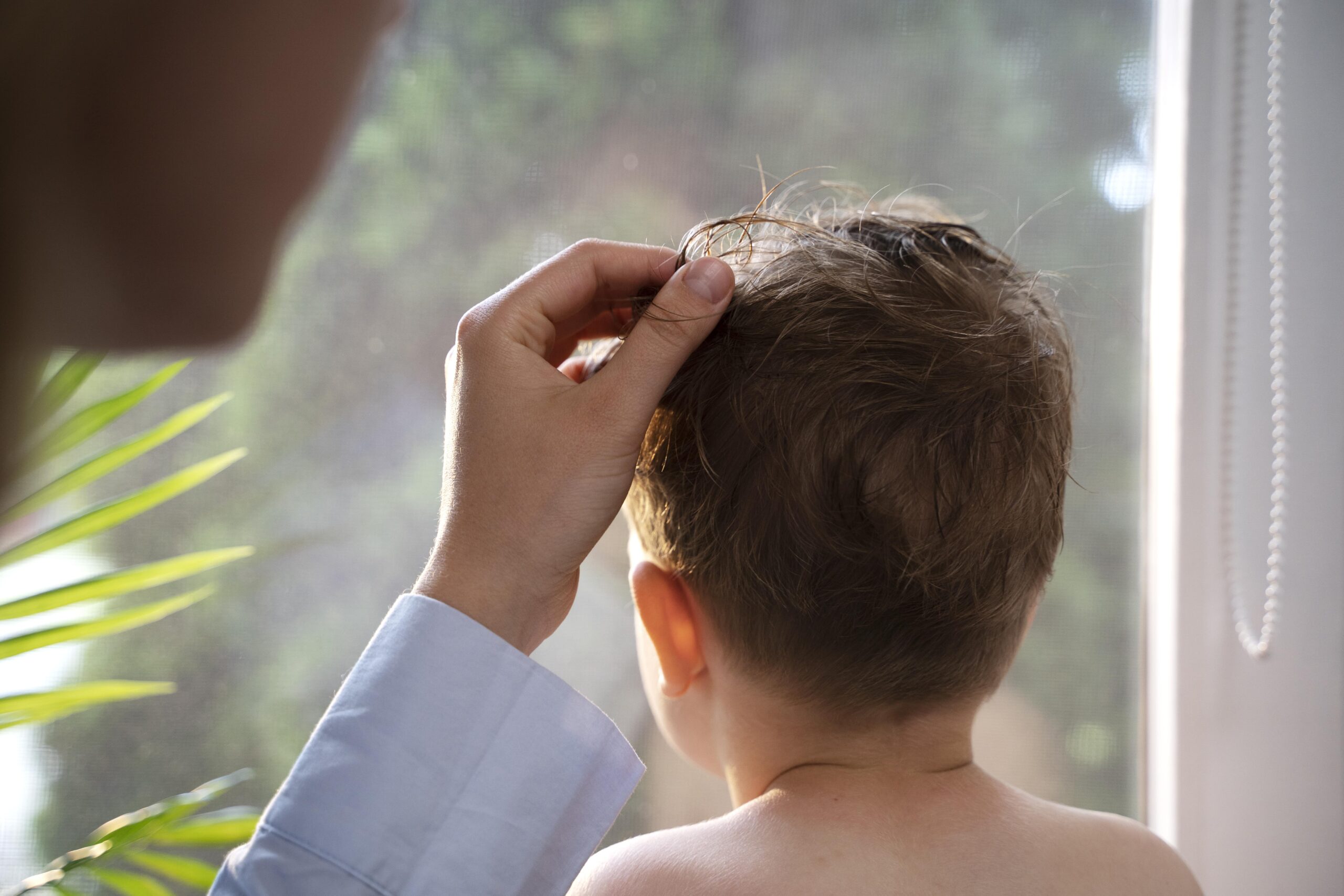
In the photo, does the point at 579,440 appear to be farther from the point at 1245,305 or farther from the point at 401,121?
the point at 1245,305

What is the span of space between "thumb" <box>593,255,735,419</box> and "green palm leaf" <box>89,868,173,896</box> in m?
0.65

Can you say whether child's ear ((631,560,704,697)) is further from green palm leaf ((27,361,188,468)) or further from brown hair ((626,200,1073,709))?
green palm leaf ((27,361,188,468))

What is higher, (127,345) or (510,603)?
(127,345)

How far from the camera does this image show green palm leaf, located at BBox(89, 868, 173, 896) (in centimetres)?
79

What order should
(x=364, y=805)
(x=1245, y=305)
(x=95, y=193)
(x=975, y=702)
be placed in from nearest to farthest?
(x=95, y=193) → (x=364, y=805) → (x=975, y=702) → (x=1245, y=305)

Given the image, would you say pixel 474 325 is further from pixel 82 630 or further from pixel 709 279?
pixel 82 630

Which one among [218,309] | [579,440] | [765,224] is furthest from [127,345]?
[765,224]

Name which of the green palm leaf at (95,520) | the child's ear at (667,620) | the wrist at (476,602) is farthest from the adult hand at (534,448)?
the green palm leaf at (95,520)

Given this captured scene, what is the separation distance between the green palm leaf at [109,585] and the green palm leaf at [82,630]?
21 mm

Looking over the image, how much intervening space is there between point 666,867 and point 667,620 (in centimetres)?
19

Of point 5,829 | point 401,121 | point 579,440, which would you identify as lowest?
point 5,829

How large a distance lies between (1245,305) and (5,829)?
5.21 ft

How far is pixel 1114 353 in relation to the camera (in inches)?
43.5

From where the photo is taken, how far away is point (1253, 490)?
1.03m
